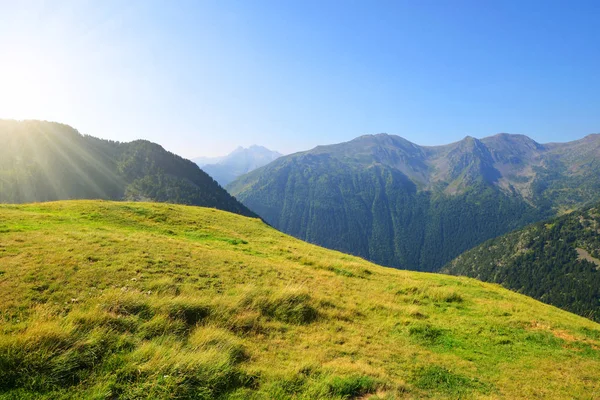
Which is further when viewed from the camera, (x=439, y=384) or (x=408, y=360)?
(x=408, y=360)

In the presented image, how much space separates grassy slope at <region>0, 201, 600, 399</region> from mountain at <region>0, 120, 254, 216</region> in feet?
561

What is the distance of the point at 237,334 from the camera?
9.98 m

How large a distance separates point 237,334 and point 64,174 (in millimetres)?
198578

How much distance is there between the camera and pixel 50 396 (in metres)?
5.83

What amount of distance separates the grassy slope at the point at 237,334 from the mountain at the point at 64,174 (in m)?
171

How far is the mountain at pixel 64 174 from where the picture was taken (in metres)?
150

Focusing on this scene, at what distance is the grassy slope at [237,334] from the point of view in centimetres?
689

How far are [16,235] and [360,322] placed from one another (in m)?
18.6

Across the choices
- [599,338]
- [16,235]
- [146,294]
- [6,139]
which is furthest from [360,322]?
[6,139]

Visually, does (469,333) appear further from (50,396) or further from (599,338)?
(50,396)

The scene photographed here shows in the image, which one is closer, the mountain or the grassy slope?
the grassy slope

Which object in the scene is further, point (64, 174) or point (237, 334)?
point (64, 174)

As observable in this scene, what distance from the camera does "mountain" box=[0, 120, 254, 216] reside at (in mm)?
150000

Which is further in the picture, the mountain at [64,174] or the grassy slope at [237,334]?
the mountain at [64,174]
